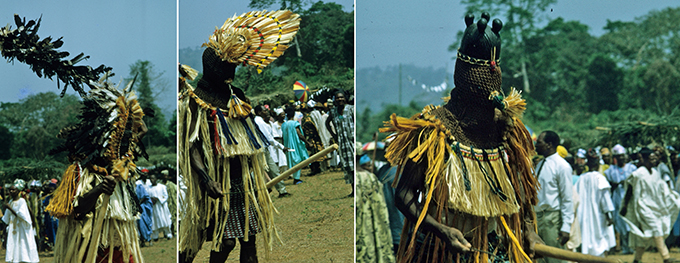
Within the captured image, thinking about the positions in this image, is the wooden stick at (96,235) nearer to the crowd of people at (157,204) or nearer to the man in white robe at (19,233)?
the crowd of people at (157,204)

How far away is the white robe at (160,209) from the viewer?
10.6 m

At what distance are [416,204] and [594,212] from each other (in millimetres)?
6802

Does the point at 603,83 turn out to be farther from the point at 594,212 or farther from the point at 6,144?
the point at 6,144

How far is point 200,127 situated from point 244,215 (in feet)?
2.69

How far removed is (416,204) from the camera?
3.81 m

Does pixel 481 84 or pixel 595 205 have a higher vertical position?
pixel 481 84

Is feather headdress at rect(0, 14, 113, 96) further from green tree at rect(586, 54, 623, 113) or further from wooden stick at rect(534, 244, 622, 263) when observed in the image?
green tree at rect(586, 54, 623, 113)

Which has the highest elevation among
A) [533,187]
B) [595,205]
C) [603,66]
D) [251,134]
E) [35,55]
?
[603,66]

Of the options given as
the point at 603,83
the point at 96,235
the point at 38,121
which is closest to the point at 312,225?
the point at 96,235

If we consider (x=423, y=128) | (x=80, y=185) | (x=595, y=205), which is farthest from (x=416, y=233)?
(x=595, y=205)

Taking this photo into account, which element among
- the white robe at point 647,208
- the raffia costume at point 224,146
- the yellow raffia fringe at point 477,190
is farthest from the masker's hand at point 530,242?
the white robe at point 647,208

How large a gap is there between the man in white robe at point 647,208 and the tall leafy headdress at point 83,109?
846 centimetres

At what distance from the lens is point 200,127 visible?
202 inches

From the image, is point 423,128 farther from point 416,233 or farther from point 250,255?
point 250,255
